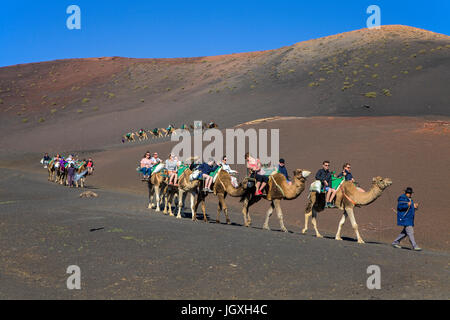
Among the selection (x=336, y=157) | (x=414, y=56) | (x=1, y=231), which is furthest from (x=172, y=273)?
(x=414, y=56)

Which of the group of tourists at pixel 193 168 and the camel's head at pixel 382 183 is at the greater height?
the group of tourists at pixel 193 168

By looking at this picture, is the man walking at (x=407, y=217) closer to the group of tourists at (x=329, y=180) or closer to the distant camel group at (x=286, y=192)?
the distant camel group at (x=286, y=192)

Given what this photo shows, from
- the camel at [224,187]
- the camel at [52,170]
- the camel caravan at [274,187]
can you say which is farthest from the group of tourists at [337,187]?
the camel at [52,170]

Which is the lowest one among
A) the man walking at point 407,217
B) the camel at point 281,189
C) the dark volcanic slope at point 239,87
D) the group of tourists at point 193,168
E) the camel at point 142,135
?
the man walking at point 407,217

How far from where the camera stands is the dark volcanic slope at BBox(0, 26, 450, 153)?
56.1 metres

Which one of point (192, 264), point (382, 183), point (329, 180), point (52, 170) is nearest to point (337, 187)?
point (329, 180)

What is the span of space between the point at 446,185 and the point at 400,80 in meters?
40.8

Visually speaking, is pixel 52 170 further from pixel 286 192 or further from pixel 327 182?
pixel 327 182

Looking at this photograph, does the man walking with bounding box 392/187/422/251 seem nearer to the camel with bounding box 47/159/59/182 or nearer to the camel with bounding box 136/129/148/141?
the camel with bounding box 47/159/59/182

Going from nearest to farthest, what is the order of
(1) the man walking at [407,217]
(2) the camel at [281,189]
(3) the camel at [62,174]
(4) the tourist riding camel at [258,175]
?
(1) the man walking at [407,217] < (2) the camel at [281,189] < (4) the tourist riding camel at [258,175] < (3) the camel at [62,174]

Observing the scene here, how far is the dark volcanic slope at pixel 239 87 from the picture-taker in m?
56.1

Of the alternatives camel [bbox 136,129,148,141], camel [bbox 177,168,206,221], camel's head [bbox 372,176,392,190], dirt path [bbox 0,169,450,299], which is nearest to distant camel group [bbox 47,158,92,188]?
camel [bbox 177,168,206,221]

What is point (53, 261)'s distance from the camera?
10.1 meters
